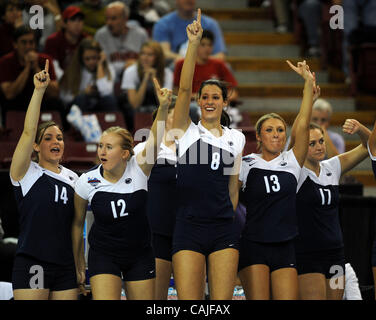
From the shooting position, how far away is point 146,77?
7.73 m

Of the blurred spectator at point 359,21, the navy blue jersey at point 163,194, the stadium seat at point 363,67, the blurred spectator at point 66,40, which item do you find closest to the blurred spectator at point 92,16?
the blurred spectator at point 66,40

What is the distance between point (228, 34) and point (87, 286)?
5482 mm

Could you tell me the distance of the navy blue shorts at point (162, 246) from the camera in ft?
17.0

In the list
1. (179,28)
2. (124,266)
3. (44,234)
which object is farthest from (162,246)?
(179,28)

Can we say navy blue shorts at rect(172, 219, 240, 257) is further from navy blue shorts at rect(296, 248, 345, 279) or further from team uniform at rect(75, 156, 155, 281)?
navy blue shorts at rect(296, 248, 345, 279)

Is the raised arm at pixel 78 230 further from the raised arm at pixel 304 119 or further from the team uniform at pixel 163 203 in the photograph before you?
the raised arm at pixel 304 119

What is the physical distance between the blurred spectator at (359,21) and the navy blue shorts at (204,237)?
206 inches

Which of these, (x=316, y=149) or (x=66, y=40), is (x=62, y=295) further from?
(x=66, y=40)

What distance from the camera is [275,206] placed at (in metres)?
4.97

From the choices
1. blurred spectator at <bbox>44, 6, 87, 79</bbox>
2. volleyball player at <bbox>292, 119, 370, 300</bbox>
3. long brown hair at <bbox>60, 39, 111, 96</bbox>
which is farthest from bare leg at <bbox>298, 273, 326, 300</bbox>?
blurred spectator at <bbox>44, 6, 87, 79</bbox>

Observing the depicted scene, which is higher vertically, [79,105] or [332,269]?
[79,105]

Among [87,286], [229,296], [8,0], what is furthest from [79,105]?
[229,296]

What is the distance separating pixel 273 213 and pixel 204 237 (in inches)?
20.2

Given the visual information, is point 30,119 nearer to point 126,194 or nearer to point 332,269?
point 126,194
